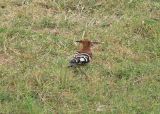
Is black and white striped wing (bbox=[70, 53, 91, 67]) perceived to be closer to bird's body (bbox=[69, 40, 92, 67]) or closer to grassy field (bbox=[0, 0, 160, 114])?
bird's body (bbox=[69, 40, 92, 67])

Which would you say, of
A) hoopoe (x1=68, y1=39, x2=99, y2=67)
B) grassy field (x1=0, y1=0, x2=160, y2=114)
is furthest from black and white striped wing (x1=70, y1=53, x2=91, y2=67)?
grassy field (x1=0, y1=0, x2=160, y2=114)

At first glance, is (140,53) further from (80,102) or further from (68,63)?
(80,102)

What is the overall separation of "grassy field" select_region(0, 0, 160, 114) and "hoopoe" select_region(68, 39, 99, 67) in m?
0.13

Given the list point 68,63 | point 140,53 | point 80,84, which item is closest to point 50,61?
point 68,63

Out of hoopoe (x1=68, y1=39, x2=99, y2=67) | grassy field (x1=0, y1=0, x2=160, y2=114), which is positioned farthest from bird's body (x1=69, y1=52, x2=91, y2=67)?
grassy field (x1=0, y1=0, x2=160, y2=114)

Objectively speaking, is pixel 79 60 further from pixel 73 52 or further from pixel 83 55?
pixel 73 52

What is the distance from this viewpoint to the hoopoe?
20.2 feet

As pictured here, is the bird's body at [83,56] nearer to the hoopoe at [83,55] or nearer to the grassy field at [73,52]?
the hoopoe at [83,55]

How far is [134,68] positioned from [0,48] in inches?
71.3

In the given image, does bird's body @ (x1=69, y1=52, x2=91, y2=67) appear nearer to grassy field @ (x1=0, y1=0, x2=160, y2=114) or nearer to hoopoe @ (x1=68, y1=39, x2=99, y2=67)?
hoopoe @ (x1=68, y1=39, x2=99, y2=67)

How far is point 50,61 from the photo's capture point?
6.50 m

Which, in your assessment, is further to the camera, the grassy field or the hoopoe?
the hoopoe

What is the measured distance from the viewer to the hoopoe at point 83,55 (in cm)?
616

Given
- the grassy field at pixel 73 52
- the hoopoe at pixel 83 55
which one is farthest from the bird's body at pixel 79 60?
the grassy field at pixel 73 52
